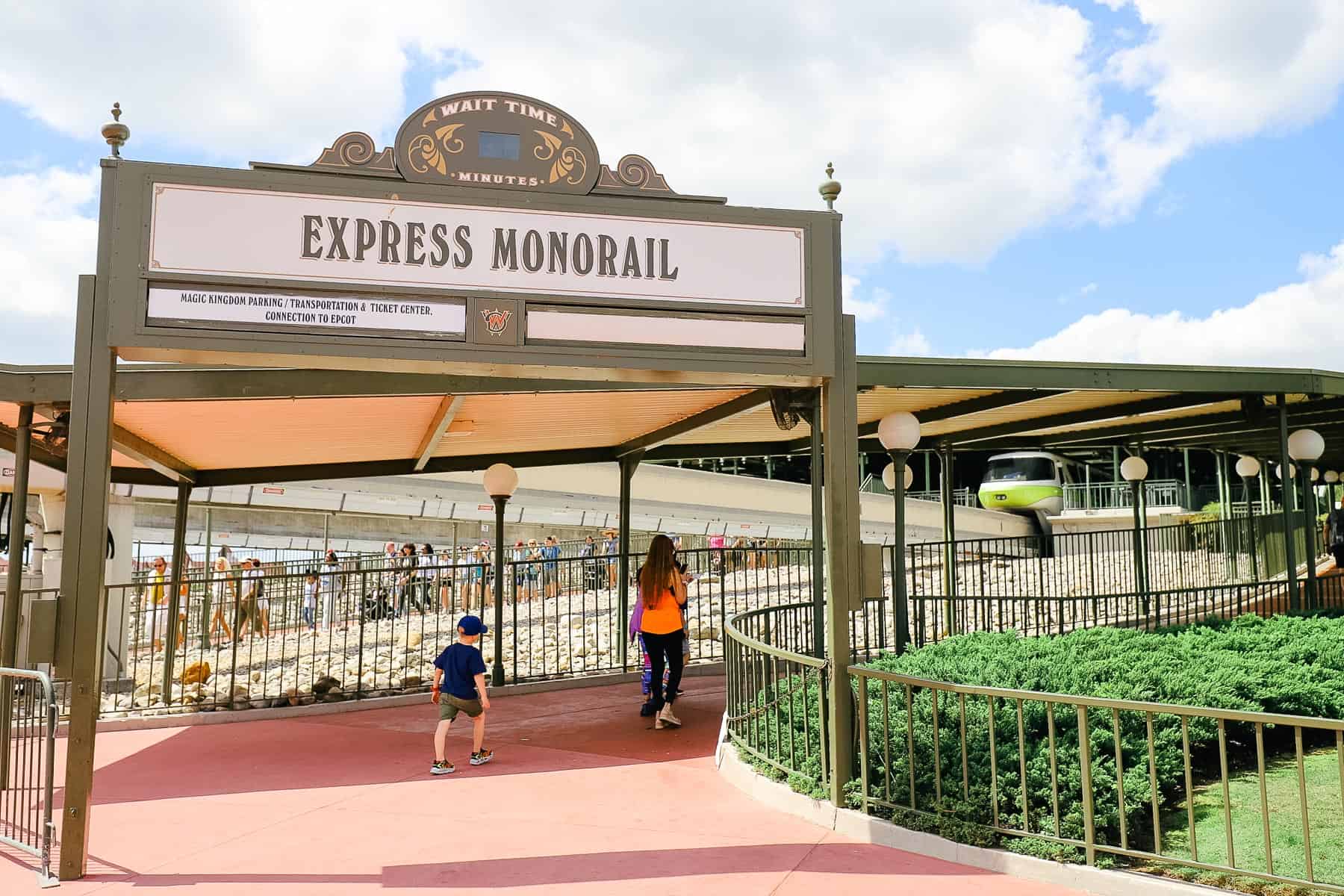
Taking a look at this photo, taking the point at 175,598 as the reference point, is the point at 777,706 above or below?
below

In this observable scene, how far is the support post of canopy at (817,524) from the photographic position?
6922 millimetres

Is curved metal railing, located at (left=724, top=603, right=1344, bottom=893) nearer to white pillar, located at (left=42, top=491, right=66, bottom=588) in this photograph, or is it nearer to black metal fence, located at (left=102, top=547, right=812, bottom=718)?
black metal fence, located at (left=102, top=547, right=812, bottom=718)

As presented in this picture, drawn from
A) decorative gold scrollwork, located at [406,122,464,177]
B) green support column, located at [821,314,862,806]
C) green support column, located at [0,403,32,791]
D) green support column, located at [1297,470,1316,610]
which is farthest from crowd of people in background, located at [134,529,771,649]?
green support column, located at [1297,470,1316,610]

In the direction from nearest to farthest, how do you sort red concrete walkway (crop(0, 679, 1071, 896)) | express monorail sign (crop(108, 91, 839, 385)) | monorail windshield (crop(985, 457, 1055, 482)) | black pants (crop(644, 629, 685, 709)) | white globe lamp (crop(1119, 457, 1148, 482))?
red concrete walkway (crop(0, 679, 1071, 896)), express monorail sign (crop(108, 91, 839, 385)), black pants (crop(644, 629, 685, 709)), white globe lamp (crop(1119, 457, 1148, 482)), monorail windshield (crop(985, 457, 1055, 482))

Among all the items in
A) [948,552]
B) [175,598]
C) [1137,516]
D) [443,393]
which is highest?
[443,393]

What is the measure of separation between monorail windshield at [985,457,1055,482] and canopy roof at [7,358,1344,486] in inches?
926

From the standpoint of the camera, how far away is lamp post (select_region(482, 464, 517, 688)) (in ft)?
→ 35.4

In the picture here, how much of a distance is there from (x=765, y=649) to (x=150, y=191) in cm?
452

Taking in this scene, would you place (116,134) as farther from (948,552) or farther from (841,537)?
(948,552)

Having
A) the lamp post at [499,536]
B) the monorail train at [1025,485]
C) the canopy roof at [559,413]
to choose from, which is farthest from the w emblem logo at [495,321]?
the monorail train at [1025,485]

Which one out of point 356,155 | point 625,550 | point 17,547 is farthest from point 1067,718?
point 17,547

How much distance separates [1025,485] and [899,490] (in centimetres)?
3101

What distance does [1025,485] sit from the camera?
38500 mm

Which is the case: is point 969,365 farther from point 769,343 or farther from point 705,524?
point 705,524
